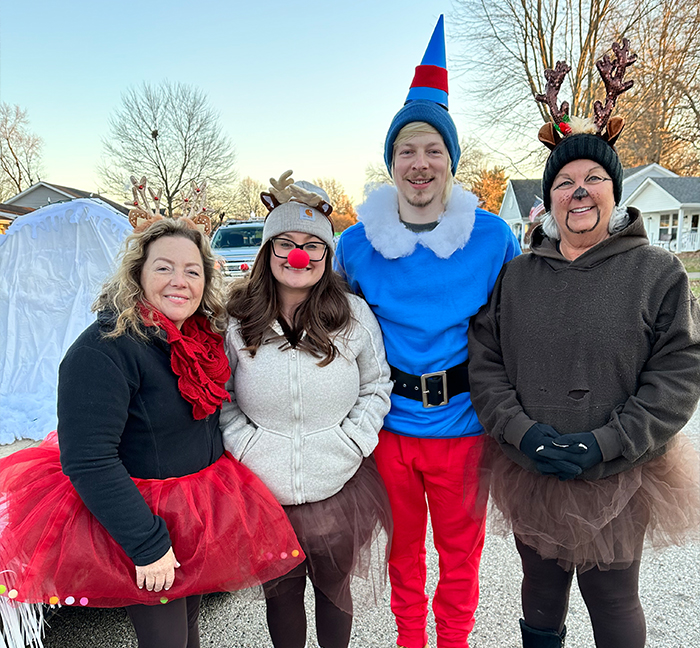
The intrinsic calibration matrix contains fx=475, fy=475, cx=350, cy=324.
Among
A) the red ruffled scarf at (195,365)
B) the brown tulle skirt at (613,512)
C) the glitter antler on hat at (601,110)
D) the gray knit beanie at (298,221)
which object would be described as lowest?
the brown tulle skirt at (613,512)

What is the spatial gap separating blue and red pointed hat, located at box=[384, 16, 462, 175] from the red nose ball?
80 cm

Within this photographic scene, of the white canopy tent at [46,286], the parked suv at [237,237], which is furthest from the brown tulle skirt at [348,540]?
the parked suv at [237,237]

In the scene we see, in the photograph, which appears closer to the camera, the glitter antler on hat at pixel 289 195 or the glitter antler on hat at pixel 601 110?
the glitter antler on hat at pixel 601 110

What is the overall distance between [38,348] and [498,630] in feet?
16.1

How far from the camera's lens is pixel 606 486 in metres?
1.69

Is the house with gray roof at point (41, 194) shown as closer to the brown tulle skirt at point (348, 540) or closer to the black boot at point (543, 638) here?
the brown tulle skirt at point (348, 540)

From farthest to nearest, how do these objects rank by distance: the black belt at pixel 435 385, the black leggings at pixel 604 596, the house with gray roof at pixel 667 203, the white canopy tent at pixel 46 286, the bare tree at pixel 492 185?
the bare tree at pixel 492 185 < the house with gray roof at pixel 667 203 < the white canopy tent at pixel 46 286 < the black belt at pixel 435 385 < the black leggings at pixel 604 596

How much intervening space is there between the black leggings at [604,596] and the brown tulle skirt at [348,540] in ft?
1.98

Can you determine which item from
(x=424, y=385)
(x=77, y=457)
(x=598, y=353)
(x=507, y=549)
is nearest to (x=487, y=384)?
(x=424, y=385)

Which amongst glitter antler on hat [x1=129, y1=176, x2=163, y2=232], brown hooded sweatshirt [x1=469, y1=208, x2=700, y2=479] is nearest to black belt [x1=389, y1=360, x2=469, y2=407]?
brown hooded sweatshirt [x1=469, y1=208, x2=700, y2=479]

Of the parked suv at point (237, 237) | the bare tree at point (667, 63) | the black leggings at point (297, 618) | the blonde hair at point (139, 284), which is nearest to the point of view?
the blonde hair at point (139, 284)

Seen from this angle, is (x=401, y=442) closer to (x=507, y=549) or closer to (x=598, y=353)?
(x=598, y=353)

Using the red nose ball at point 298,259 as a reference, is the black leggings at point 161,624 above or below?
below

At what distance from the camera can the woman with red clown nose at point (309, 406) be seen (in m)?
1.82
